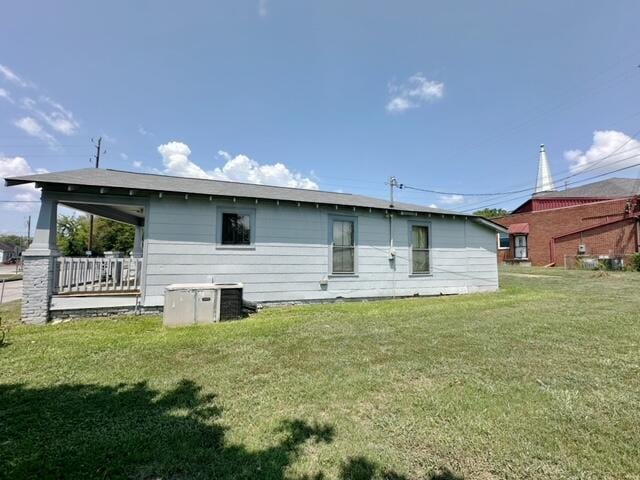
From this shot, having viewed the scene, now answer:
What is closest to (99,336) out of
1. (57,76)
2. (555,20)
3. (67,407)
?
(67,407)

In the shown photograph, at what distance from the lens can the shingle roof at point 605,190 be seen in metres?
26.4

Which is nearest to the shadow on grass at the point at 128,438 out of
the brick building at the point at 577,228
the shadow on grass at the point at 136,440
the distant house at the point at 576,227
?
the shadow on grass at the point at 136,440

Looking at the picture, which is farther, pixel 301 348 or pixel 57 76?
pixel 57 76

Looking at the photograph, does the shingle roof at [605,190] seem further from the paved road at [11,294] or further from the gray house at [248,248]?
the paved road at [11,294]

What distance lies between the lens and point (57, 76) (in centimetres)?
1020

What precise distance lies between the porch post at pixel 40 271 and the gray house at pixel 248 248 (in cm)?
Result: 2

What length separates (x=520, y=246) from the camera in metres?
24.3

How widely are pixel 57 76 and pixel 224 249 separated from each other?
8.89 m

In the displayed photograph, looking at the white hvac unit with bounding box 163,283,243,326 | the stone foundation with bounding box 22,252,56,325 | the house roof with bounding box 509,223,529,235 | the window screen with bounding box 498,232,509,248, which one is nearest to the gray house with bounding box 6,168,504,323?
the stone foundation with bounding box 22,252,56,325

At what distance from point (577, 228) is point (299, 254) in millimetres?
21938

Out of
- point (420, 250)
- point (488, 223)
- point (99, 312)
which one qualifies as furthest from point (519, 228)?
point (99, 312)

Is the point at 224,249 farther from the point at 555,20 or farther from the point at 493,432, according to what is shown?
the point at 555,20

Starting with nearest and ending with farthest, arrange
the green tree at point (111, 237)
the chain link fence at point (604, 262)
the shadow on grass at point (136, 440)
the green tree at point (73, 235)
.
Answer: the shadow on grass at point (136, 440)
the chain link fence at point (604, 262)
the green tree at point (73, 235)
the green tree at point (111, 237)

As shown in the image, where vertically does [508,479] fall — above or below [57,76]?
below
